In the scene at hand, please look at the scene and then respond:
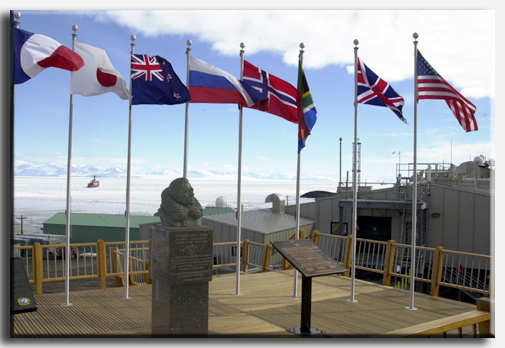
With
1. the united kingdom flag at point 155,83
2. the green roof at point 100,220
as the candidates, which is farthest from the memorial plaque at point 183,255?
the green roof at point 100,220

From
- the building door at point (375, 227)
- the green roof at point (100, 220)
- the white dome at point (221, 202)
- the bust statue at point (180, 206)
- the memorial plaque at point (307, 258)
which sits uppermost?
the bust statue at point (180, 206)

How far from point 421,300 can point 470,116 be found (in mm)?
4345

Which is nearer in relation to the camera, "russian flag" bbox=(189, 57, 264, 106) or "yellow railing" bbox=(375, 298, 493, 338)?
"yellow railing" bbox=(375, 298, 493, 338)

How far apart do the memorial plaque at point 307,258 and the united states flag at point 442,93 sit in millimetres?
3986

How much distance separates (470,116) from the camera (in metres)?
9.17

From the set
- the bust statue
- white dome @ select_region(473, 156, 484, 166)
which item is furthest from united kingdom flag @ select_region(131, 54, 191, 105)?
white dome @ select_region(473, 156, 484, 166)

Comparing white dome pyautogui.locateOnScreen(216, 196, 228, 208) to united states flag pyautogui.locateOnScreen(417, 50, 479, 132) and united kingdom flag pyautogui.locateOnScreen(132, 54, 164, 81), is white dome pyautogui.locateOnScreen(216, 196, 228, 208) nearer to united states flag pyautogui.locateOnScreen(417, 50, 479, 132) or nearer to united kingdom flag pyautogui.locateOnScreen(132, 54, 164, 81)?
united kingdom flag pyautogui.locateOnScreen(132, 54, 164, 81)

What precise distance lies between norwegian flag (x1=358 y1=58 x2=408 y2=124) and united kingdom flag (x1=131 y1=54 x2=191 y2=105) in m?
3.85

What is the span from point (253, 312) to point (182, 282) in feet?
7.36

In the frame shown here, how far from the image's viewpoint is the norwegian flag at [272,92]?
396 inches

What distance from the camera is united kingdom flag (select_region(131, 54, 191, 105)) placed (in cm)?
914

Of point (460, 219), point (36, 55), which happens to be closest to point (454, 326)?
point (36, 55)

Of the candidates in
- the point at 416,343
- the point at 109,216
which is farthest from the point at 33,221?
the point at 416,343

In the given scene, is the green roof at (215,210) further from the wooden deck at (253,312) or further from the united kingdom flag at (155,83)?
the united kingdom flag at (155,83)
